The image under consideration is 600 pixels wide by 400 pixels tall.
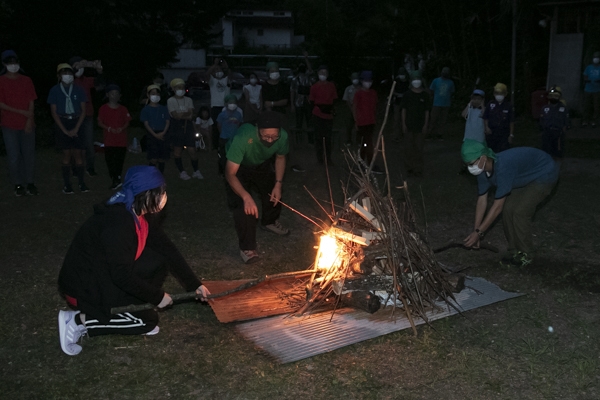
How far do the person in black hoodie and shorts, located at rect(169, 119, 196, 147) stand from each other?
256 inches

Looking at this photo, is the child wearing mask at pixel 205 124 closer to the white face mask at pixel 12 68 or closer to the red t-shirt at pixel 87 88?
the red t-shirt at pixel 87 88

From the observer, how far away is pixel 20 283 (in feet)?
20.2

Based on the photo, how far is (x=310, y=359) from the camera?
457 centimetres

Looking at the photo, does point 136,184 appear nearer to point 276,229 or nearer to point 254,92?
point 276,229

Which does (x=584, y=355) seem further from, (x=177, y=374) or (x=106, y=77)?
(x=106, y=77)

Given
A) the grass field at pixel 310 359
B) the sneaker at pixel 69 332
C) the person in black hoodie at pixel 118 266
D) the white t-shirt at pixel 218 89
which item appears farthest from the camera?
the white t-shirt at pixel 218 89

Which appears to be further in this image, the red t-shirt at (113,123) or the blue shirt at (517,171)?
the red t-shirt at (113,123)

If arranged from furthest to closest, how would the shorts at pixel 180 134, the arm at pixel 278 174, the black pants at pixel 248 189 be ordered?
the shorts at pixel 180 134
the arm at pixel 278 174
the black pants at pixel 248 189

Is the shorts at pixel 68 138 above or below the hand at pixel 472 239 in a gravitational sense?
above

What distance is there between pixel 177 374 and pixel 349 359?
47.3 inches

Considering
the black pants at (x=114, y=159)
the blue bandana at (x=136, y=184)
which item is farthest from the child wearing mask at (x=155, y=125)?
the blue bandana at (x=136, y=184)

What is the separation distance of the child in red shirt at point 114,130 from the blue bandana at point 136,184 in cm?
612

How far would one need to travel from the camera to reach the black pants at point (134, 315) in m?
4.63

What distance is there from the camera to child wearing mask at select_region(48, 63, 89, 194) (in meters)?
9.62
